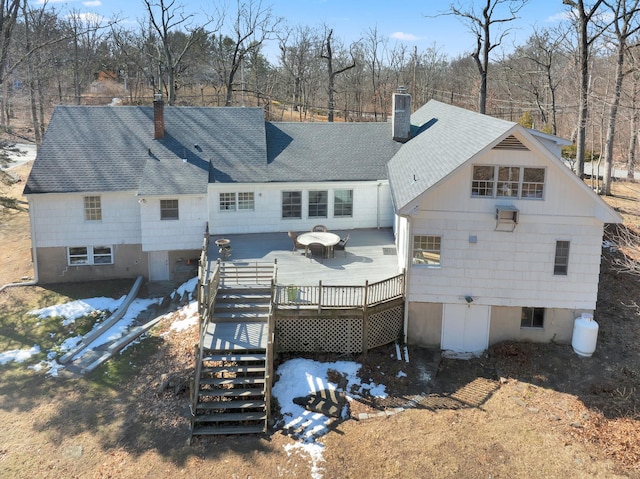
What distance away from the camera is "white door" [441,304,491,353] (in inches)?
650

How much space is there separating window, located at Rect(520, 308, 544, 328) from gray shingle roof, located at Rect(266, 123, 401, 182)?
361 inches

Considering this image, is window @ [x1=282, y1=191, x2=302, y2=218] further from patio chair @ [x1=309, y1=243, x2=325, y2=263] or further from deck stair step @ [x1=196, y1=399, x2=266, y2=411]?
deck stair step @ [x1=196, y1=399, x2=266, y2=411]

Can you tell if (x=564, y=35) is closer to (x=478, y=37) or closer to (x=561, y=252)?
(x=478, y=37)

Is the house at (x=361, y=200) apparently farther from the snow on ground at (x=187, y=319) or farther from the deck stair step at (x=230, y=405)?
the deck stair step at (x=230, y=405)

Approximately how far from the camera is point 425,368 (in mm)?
15609

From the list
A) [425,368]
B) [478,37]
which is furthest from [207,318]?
[478,37]

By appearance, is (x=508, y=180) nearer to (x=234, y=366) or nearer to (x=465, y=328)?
(x=465, y=328)

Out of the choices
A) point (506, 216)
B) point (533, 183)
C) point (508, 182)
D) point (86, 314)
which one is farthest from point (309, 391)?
point (86, 314)

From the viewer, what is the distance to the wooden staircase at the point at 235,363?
13.1 meters

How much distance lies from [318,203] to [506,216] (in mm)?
9586

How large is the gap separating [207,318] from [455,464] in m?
7.96

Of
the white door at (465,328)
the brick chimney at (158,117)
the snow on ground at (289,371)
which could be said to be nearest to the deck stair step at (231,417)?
the snow on ground at (289,371)

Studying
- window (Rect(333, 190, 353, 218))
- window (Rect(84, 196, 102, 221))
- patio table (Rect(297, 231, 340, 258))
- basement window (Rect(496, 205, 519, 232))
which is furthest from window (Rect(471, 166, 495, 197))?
window (Rect(84, 196, 102, 221))

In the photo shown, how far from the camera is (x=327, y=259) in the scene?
19.7 m
